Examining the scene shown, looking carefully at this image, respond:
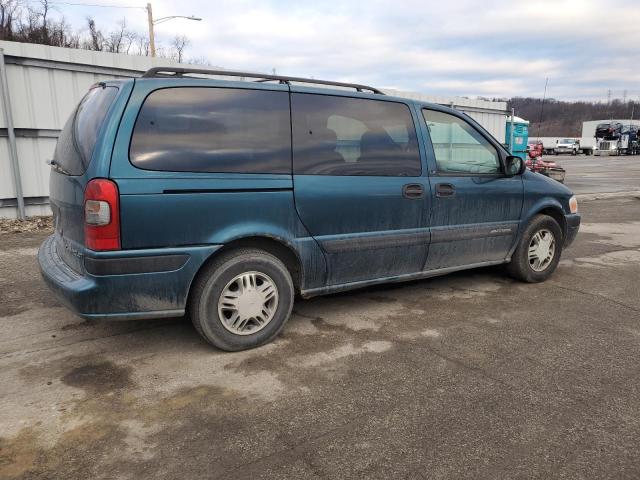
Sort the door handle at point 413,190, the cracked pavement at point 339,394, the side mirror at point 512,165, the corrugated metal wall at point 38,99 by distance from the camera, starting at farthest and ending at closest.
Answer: the corrugated metal wall at point 38,99 < the side mirror at point 512,165 < the door handle at point 413,190 < the cracked pavement at point 339,394

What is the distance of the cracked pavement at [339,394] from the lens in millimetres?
2312

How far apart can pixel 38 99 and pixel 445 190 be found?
6.89 metres

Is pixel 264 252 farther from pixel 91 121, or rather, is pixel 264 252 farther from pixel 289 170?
pixel 91 121

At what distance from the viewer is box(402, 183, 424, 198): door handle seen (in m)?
4.03

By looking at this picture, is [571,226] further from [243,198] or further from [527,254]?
[243,198]

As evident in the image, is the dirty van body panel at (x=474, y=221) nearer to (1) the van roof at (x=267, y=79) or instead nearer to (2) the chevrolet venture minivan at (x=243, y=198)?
(2) the chevrolet venture minivan at (x=243, y=198)

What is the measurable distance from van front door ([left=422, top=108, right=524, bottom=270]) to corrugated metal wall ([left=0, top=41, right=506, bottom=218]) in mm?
6521

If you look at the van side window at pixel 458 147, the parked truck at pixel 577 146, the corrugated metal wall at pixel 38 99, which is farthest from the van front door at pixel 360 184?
the parked truck at pixel 577 146

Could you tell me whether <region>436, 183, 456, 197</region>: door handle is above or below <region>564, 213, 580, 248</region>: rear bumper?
above

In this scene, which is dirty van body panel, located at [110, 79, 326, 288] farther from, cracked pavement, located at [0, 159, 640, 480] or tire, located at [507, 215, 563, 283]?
Answer: tire, located at [507, 215, 563, 283]

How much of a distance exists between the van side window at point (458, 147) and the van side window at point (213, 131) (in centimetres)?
145

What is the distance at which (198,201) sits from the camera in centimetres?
314

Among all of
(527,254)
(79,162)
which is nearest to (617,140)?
(527,254)

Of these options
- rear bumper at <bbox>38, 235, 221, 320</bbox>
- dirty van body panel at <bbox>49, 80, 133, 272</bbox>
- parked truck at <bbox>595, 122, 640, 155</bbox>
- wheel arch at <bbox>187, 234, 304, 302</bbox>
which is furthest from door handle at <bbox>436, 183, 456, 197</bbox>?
parked truck at <bbox>595, 122, 640, 155</bbox>
